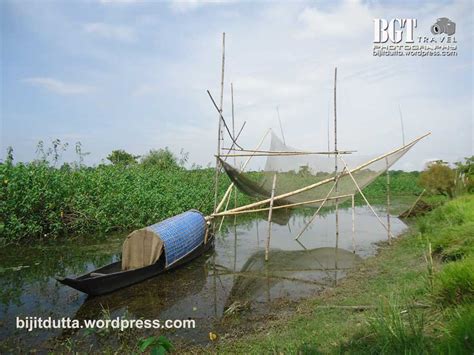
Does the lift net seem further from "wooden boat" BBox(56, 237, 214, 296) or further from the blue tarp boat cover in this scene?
"wooden boat" BBox(56, 237, 214, 296)

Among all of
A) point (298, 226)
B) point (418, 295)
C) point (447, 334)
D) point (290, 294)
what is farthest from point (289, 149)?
point (447, 334)

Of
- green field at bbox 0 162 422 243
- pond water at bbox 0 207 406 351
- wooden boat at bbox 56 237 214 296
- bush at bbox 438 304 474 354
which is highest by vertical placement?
green field at bbox 0 162 422 243

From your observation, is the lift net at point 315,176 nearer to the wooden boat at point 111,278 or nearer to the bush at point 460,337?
the wooden boat at point 111,278

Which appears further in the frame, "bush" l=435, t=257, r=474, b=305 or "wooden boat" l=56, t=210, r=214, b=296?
"wooden boat" l=56, t=210, r=214, b=296

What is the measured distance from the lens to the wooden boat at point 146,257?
14.4 ft

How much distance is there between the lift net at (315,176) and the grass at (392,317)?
9.49ft

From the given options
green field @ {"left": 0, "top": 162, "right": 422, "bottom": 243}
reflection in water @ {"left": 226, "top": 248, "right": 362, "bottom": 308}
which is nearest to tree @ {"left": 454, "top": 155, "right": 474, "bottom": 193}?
reflection in water @ {"left": 226, "top": 248, "right": 362, "bottom": 308}

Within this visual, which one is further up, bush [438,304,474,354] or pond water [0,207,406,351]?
bush [438,304,474,354]

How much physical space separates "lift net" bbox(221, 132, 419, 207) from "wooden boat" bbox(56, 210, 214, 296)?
223cm

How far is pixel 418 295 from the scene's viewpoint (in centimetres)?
349

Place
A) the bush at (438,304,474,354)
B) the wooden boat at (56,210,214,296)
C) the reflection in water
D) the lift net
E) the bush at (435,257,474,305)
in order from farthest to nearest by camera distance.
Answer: the lift net < the reflection in water < the wooden boat at (56,210,214,296) < the bush at (435,257,474,305) < the bush at (438,304,474,354)

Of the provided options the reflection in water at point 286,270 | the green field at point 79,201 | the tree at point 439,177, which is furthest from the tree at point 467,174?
the green field at point 79,201

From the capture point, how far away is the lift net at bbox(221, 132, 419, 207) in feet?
25.4

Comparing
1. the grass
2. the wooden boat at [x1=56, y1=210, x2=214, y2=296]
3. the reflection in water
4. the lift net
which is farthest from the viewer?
Result: the lift net
